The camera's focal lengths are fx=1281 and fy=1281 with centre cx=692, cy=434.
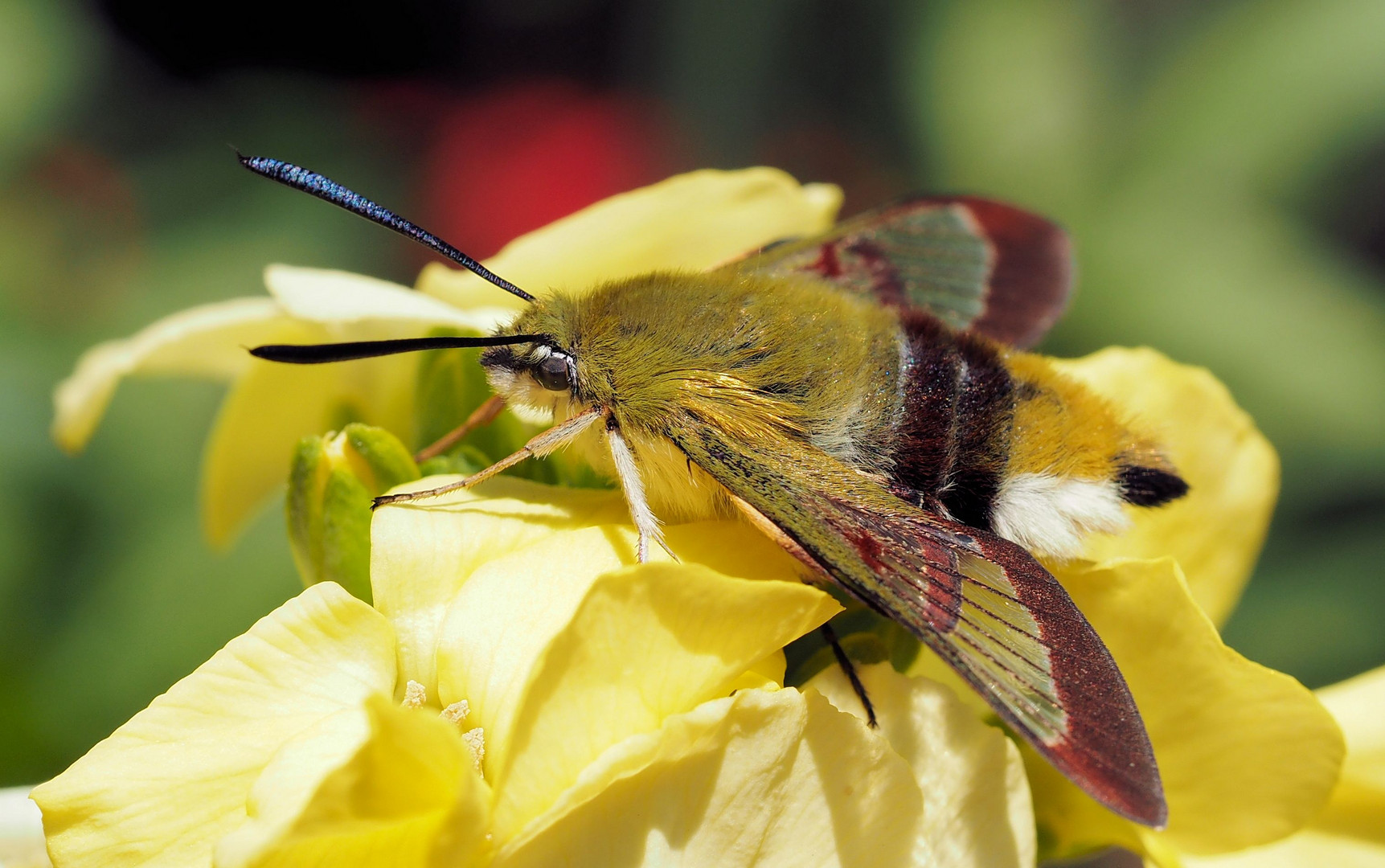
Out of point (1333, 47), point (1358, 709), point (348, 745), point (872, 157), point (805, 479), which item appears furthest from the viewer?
point (872, 157)

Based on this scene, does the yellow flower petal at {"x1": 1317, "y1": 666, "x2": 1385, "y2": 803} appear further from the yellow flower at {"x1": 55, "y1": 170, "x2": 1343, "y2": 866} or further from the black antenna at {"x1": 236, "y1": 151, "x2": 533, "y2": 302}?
the black antenna at {"x1": 236, "y1": 151, "x2": 533, "y2": 302}

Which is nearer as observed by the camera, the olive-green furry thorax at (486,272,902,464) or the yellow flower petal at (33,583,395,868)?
the yellow flower petal at (33,583,395,868)

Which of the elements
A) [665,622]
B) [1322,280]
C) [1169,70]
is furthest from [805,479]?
[1169,70]

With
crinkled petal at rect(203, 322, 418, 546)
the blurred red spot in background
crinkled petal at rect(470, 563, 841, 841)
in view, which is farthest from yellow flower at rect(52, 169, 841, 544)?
the blurred red spot in background

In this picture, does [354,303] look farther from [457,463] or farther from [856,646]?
[856,646]

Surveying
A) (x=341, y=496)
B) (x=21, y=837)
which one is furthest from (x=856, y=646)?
(x=21, y=837)

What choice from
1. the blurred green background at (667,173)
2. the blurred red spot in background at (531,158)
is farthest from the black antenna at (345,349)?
the blurred red spot in background at (531,158)

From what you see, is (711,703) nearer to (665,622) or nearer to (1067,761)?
(665,622)
